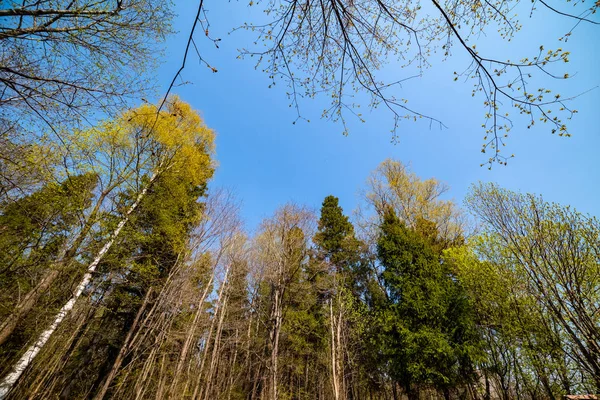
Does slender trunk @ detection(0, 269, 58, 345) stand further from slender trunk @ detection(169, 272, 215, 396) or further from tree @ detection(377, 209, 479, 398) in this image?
tree @ detection(377, 209, 479, 398)

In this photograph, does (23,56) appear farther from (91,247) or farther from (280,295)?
(280,295)

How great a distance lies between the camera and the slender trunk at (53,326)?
464 cm

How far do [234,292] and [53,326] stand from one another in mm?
7630

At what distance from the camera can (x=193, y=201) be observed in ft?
33.2

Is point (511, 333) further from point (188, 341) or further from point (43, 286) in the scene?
point (43, 286)

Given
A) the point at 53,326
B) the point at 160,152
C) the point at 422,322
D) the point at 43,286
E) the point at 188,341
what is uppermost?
the point at 160,152

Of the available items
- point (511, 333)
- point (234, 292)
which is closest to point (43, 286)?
point (234, 292)

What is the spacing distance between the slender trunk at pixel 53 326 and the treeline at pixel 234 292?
33 mm

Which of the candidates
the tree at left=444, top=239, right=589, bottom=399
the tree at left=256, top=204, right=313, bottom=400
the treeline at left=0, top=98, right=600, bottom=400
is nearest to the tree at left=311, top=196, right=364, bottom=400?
the treeline at left=0, top=98, right=600, bottom=400

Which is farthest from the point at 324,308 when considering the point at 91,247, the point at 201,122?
the point at 201,122

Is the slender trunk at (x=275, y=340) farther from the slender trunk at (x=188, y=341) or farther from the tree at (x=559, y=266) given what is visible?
the tree at (x=559, y=266)

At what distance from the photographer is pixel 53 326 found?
207 inches

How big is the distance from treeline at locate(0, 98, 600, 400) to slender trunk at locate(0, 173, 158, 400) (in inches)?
1.3

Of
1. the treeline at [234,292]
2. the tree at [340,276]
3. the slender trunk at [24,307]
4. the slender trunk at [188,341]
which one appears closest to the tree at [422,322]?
the treeline at [234,292]
